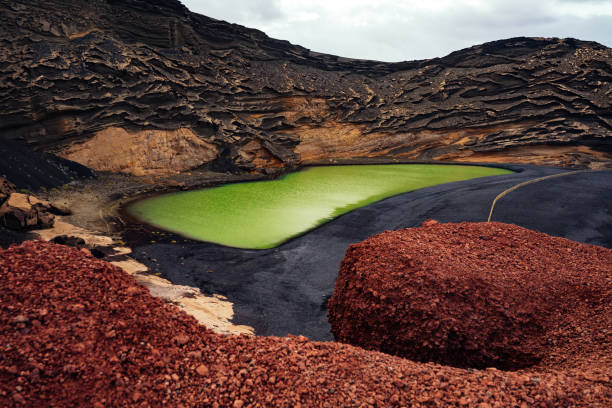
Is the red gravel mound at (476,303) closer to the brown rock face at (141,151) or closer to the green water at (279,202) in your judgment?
the green water at (279,202)

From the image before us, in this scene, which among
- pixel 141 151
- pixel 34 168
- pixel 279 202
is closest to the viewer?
pixel 34 168

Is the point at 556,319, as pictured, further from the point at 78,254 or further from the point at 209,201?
the point at 209,201

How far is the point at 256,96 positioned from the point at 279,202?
9.32m

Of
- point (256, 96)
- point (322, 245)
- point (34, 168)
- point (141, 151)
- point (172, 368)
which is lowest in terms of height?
point (322, 245)

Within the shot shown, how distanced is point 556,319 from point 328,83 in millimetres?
20918

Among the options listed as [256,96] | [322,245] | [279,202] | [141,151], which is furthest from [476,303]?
[256,96]

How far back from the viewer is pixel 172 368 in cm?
275

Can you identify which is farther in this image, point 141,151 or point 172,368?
point 141,151

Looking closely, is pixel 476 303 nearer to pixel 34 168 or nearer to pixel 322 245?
pixel 322 245

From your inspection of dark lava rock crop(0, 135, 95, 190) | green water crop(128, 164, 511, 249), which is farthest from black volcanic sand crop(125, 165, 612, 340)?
dark lava rock crop(0, 135, 95, 190)

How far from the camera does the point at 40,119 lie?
15.8 metres

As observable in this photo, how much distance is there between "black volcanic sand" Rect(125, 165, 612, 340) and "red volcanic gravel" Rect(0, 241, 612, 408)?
3439 mm

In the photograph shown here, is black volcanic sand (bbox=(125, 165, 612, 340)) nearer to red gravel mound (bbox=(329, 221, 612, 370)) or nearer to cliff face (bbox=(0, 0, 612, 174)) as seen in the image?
red gravel mound (bbox=(329, 221, 612, 370))

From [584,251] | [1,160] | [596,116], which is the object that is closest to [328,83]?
[596,116]
